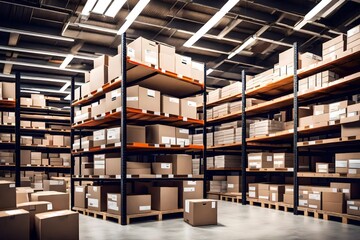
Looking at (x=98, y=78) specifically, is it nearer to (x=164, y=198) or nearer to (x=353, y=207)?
(x=164, y=198)

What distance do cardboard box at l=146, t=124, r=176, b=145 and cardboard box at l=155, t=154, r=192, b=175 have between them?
10.9 inches

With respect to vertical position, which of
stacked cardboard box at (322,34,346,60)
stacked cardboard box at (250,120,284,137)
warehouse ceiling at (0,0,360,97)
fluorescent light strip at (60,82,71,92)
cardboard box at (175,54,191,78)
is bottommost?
stacked cardboard box at (250,120,284,137)

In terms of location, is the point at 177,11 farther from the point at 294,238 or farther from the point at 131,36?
the point at 294,238

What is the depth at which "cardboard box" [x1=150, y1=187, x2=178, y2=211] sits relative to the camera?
5.23 m

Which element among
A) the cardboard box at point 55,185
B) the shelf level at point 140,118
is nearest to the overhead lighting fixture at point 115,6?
the shelf level at point 140,118

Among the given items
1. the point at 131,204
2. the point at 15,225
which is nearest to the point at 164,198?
the point at 131,204

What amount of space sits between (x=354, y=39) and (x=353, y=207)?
2575mm

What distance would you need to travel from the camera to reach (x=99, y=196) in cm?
537

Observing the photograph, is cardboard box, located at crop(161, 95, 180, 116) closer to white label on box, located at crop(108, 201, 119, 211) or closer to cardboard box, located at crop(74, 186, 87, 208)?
white label on box, located at crop(108, 201, 119, 211)

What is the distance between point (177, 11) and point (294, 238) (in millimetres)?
5808

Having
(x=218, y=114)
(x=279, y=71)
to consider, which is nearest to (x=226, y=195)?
(x=218, y=114)

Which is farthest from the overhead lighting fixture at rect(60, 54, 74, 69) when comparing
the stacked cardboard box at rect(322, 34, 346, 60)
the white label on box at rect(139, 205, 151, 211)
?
the stacked cardboard box at rect(322, 34, 346, 60)

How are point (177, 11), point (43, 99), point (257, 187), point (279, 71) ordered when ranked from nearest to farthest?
point (279, 71), point (257, 187), point (177, 11), point (43, 99)

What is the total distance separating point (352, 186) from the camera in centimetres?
518
